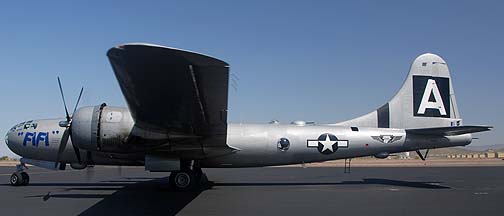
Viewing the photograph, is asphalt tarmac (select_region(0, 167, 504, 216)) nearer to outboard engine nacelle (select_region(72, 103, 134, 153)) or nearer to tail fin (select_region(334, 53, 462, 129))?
outboard engine nacelle (select_region(72, 103, 134, 153))

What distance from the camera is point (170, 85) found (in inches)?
342

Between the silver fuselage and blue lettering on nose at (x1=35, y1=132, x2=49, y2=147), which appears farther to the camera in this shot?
blue lettering on nose at (x1=35, y1=132, x2=49, y2=147)

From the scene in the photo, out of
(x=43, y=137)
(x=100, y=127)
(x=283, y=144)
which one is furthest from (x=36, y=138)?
(x=283, y=144)

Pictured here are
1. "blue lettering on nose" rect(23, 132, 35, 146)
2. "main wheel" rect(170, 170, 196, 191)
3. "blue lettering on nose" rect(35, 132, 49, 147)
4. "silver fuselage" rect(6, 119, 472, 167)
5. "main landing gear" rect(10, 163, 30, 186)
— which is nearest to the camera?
"main wheel" rect(170, 170, 196, 191)

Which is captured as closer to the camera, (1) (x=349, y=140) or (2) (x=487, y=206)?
(2) (x=487, y=206)

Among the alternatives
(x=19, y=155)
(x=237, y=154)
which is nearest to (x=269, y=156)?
(x=237, y=154)

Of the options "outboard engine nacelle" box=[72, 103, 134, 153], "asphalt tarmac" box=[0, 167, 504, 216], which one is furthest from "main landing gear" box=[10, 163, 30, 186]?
"outboard engine nacelle" box=[72, 103, 134, 153]

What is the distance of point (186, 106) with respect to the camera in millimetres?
10328

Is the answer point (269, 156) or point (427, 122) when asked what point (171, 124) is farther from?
point (427, 122)

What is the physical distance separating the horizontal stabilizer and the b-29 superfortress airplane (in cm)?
3

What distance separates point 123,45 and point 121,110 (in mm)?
7588

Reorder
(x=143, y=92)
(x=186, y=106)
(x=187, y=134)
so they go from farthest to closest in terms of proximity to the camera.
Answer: (x=187, y=134), (x=186, y=106), (x=143, y=92)

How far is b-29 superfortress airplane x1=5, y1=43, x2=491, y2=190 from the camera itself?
1387 cm

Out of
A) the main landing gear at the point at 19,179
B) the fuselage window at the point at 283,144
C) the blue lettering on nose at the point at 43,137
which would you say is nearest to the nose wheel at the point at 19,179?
the main landing gear at the point at 19,179
